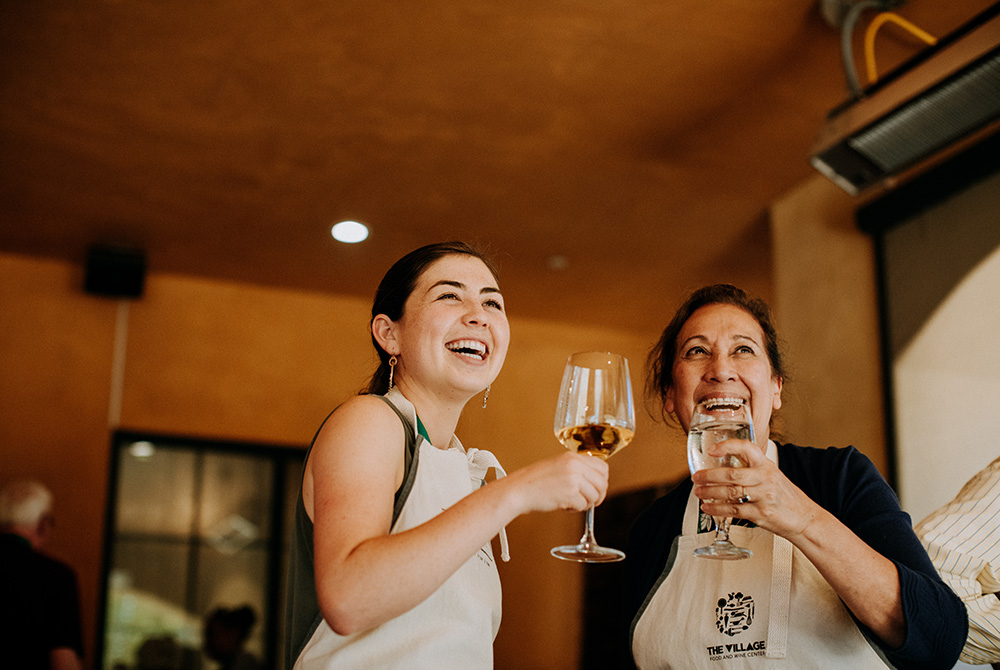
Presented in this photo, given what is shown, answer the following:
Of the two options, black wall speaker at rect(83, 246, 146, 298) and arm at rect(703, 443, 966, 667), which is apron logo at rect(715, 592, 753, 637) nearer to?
arm at rect(703, 443, 966, 667)

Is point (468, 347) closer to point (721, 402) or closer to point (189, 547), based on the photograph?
point (721, 402)

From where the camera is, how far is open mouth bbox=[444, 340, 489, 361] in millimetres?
1517

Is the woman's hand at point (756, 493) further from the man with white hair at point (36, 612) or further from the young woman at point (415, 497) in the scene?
the man with white hair at point (36, 612)

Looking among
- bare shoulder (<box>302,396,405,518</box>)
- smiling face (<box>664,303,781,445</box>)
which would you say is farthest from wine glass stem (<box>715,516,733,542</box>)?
bare shoulder (<box>302,396,405,518</box>)

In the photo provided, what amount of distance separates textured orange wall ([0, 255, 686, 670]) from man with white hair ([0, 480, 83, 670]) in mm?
2029

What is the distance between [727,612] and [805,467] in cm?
27

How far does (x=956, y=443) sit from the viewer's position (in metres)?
3.42

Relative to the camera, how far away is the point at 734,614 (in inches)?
60.1

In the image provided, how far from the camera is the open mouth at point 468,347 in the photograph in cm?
152

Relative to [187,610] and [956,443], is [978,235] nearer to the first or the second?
[956,443]

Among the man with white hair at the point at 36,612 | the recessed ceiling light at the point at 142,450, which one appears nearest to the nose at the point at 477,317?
the man with white hair at the point at 36,612

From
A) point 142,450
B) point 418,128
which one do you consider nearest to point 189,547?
point 142,450

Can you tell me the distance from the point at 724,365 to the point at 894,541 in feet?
1.46

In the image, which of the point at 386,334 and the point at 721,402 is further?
the point at 386,334
